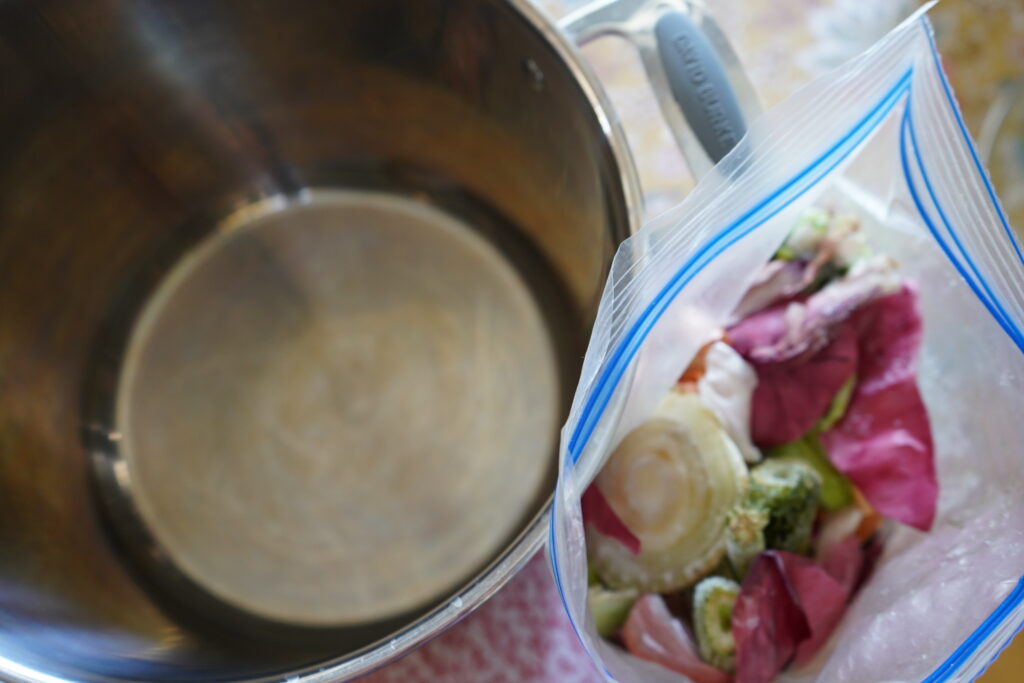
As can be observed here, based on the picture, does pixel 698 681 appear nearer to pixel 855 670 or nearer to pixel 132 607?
pixel 855 670

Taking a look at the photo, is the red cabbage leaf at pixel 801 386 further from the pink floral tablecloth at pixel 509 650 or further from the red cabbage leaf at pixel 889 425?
the pink floral tablecloth at pixel 509 650

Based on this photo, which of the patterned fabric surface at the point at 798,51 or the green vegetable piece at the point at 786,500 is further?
the patterned fabric surface at the point at 798,51

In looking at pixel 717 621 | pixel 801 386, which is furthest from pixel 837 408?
pixel 717 621

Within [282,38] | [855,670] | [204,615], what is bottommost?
[855,670]

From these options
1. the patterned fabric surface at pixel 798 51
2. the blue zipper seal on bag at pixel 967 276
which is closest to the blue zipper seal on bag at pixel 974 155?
the blue zipper seal on bag at pixel 967 276

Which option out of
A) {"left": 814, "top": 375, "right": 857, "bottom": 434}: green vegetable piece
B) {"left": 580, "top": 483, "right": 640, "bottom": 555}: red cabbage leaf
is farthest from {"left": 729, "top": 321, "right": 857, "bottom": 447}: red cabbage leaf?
{"left": 580, "top": 483, "right": 640, "bottom": 555}: red cabbage leaf

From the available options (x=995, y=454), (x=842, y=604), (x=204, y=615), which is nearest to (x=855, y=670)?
(x=842, y=604)
